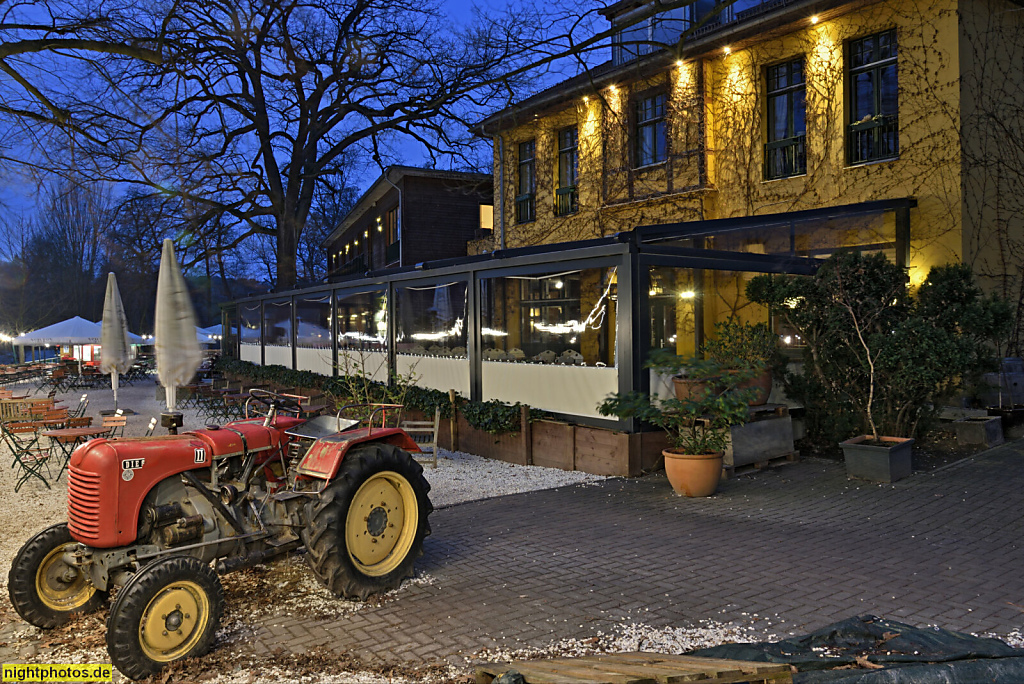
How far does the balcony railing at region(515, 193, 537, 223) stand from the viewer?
67.4ft

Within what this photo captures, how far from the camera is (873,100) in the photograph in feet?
43.1

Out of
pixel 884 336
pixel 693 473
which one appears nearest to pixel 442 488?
pixel 693 473

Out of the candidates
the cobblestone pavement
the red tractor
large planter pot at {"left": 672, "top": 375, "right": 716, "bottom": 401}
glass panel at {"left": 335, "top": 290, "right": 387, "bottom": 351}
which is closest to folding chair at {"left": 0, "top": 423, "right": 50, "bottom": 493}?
the red tractor

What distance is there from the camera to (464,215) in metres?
25.7

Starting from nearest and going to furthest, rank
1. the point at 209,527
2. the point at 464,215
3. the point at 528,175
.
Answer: the point at 209,527, the point at 528,175, the point at 464,215

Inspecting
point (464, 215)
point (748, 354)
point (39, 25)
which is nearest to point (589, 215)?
point (464, 215)

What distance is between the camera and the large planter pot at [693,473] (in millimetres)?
7492

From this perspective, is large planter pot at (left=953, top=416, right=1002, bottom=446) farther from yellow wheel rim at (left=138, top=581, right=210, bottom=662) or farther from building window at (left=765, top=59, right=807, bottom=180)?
yellow wheel rim at (left=138, top=581, right=210, bottom=662)

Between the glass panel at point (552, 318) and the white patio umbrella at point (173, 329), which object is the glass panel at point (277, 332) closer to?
the glass panel at point (552, 318)

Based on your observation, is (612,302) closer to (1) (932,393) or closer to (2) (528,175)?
(1) (932,393)

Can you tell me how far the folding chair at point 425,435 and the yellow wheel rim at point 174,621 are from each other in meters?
5.57

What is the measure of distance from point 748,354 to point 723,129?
7.75 meters

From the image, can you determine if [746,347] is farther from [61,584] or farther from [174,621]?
[61,584]

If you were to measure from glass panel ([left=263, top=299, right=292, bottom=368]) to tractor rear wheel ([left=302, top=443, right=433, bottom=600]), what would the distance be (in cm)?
1588
